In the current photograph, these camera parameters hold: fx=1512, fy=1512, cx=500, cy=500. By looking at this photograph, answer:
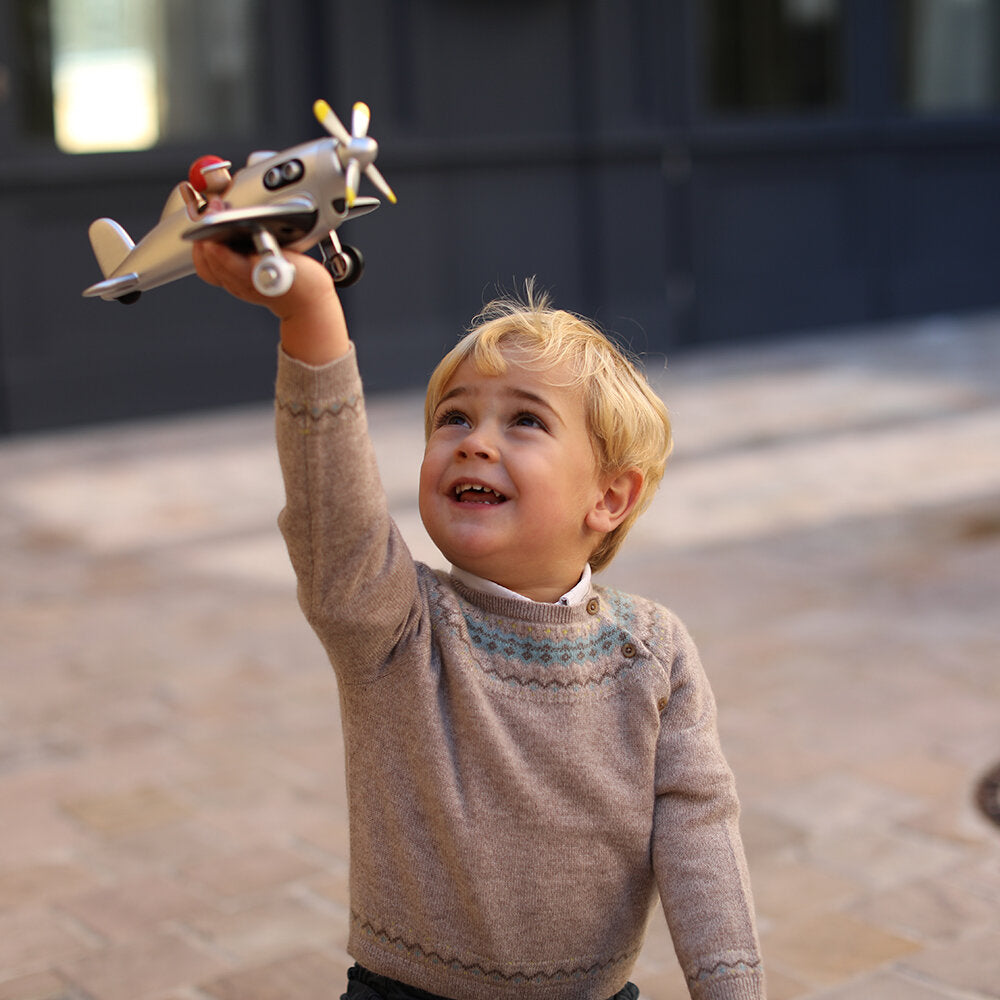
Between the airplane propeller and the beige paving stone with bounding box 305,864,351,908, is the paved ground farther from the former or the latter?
the airplane propeller

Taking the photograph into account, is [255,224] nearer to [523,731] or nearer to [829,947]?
[523,731]

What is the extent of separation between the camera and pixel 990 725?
11.4 feet

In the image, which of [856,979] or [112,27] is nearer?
[856,979]

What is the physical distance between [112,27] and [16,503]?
278 centimetres

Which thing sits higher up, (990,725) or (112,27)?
(112,27)

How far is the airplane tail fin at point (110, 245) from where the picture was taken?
140 centimetres

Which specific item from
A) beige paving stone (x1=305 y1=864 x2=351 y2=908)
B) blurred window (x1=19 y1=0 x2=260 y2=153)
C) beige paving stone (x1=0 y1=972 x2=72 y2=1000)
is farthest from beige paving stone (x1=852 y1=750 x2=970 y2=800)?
blurred window (x1=19 y1=0 x2=260 y2=153)

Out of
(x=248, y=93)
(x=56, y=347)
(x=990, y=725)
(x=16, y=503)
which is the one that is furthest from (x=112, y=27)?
(x=990, y=725)

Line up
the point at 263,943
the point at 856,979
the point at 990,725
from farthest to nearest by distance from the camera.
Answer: the point at 990,725, the point at 263,943, the point at 856,979

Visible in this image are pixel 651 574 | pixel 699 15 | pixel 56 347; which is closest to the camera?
pixel 651 574

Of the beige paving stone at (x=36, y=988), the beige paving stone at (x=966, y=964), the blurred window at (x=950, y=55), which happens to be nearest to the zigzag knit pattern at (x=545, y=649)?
the beige paving stone at (x=966, y=964)

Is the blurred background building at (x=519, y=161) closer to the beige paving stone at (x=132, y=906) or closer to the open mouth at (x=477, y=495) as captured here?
the beige paving stone at (x=132, y=906)

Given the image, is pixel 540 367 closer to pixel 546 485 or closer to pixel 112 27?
pixel 546 485

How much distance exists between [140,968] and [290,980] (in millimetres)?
254
